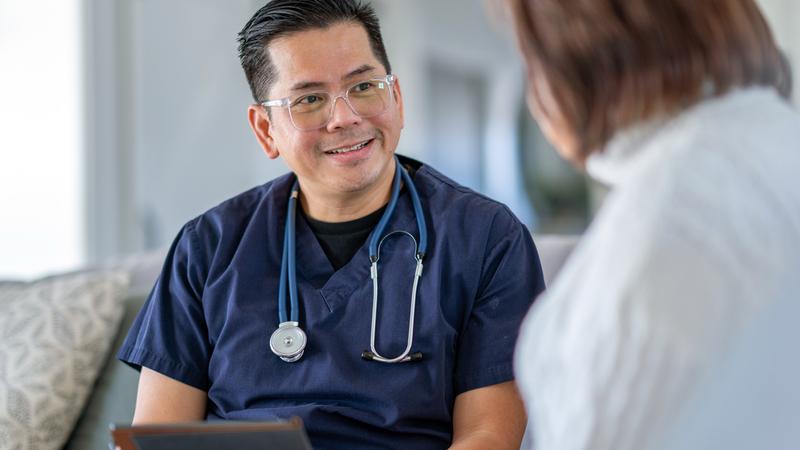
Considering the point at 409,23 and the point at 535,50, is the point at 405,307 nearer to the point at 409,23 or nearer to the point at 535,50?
the point at 535,50

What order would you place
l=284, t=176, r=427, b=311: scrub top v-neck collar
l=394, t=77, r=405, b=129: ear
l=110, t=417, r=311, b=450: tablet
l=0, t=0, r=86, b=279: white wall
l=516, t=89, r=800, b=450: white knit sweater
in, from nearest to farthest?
l=516, t=89, r=800, b=450: white knit sweater
l=110, t=417, r=311, b=450: tablet
l=284, t=176, r=427, b=311: scrub top v-neck collar
l=394, t=77, r=405, b=129: ear
l=0, t=0, r=86, b=279: white wall

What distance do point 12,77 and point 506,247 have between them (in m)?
2.25

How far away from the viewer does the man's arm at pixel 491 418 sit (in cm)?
149

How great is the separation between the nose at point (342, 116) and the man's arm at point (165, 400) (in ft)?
1.61

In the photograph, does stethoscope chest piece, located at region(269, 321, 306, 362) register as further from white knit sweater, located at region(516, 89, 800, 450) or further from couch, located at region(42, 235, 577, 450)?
white knit sweater, located at region(516, 89, 800, 450)

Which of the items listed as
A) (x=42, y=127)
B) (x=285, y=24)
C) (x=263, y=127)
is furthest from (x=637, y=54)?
(x=42, y=127)

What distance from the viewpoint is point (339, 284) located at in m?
1.62

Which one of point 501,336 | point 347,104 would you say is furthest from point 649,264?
point 347,104

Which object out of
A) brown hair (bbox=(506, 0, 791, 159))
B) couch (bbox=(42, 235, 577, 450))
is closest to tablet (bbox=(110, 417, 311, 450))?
brown hair (bbox=(506, 0, 791, 159))

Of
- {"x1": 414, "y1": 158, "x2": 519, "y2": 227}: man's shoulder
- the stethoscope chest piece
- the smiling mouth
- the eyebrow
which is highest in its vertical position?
the eyebrow

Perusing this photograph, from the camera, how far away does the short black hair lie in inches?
65.8

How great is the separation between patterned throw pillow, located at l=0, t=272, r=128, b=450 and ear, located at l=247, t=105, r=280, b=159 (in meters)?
0.47

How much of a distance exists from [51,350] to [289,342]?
1.97ft

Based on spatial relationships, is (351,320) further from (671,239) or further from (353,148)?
(671,239)
